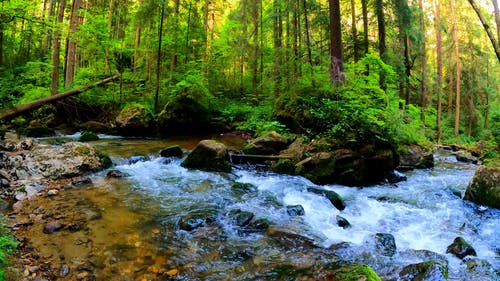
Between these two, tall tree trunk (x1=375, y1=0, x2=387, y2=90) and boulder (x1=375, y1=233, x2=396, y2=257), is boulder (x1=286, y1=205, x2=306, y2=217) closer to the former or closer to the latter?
boulder (x1=375, y1=233, x2=396, y2=257)

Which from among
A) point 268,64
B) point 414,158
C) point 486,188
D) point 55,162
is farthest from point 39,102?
point 486,188

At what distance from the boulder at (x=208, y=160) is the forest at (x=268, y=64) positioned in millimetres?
3283

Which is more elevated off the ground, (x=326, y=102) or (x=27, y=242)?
(x=326, y=102)

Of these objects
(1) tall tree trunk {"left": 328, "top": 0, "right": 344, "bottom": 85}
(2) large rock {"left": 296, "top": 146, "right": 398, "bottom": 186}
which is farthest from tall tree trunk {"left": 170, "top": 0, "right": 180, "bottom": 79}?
(2) large rock {"left": 296, "top": 146, "right": 398, "bottom": 186}

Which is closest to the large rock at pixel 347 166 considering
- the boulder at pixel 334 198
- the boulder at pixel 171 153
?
the boulder at pixel 334 198

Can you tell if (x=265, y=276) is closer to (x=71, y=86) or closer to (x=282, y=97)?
(x=282, y=97)

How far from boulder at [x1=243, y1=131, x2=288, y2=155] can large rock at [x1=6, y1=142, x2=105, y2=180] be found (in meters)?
4.82

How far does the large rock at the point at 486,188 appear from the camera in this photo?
26.4 ft

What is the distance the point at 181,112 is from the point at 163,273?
12.8 meters

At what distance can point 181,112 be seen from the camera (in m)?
16.7

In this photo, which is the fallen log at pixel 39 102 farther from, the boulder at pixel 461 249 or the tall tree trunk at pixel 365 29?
the tall tree trunk at pixel 365 29

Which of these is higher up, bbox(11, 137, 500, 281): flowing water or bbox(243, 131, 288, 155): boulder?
bbox(243, 131, 288, 155): boulder

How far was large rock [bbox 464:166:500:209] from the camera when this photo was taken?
26.4 ft

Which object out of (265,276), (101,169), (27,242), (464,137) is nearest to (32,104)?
(101,169)
